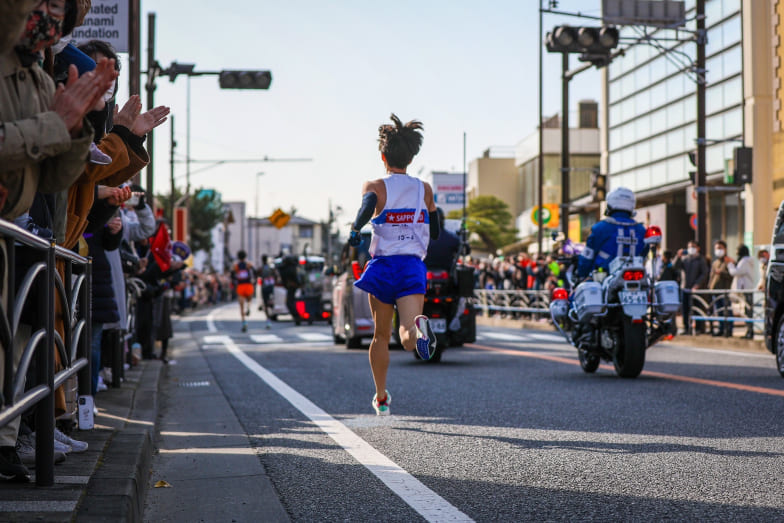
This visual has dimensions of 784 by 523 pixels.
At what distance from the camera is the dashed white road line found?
4633 millimetres

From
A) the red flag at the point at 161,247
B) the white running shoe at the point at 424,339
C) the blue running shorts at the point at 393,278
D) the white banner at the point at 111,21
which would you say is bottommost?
the white running shoe at the point at 424,339

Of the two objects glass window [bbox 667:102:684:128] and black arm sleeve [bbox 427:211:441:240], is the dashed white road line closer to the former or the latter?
black arm sleeve [bbox 427:211:441:240]

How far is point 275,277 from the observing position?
36.0m

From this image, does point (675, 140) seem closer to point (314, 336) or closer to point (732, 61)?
point (732, 61)

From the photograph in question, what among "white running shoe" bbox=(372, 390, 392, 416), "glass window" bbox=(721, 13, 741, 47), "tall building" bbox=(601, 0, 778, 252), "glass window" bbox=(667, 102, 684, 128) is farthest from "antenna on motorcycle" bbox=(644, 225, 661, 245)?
"glass window" bbox=(667, 102, 684, 128)

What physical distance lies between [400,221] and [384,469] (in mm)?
2386

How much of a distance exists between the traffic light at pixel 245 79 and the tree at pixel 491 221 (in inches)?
2862

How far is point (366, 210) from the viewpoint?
302 inches

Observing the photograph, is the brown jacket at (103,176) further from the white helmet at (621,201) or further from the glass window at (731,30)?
the glass window at (731,30)

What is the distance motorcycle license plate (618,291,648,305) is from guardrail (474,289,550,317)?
16.6m

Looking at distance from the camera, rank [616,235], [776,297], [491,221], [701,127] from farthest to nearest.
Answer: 1. [491,221]
2. [701,127]
3. [776,297]
4. [616,235]

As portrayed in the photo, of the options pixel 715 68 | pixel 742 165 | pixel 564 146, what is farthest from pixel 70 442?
pixel 715 68

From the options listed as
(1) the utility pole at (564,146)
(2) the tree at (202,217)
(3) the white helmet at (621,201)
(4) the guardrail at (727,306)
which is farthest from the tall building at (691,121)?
(2) the tree at (202,217)

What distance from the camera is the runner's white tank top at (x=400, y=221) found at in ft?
25.4
